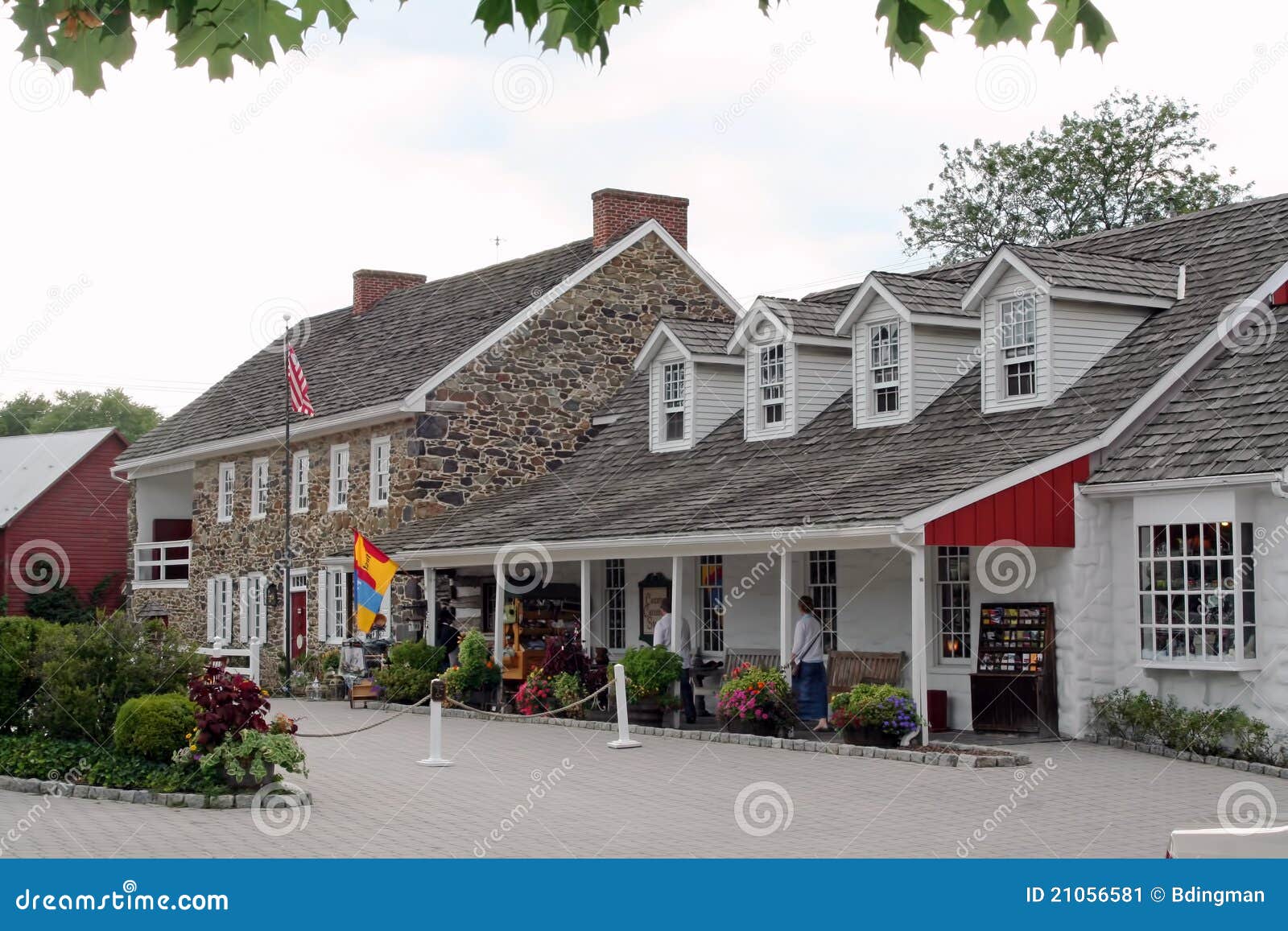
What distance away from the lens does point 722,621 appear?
73.9 ft

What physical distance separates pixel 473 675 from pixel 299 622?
9.00 m

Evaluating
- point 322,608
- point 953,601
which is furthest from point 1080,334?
point 322,608

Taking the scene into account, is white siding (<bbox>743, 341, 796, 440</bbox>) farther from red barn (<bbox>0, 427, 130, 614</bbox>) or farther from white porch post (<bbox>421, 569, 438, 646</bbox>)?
red barn (<bbox>0, 427, 130, 614</bbox>)

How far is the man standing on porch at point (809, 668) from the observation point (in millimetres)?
18250

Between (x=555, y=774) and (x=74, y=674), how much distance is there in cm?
451

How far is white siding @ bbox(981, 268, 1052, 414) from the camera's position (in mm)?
18906

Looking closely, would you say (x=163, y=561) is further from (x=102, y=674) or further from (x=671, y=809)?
(x=671, y=809)

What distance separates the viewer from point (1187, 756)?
1600 cm

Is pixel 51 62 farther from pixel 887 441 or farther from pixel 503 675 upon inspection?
pixel 503 675

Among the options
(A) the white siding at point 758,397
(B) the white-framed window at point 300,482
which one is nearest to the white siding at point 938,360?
(A) the white siding at point 758,397

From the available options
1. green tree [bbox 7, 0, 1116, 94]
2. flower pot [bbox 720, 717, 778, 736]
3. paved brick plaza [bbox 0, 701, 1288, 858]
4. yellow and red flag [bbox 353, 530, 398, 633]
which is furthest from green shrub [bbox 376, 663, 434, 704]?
green tree [bbox 7, 0, 1116, 94]

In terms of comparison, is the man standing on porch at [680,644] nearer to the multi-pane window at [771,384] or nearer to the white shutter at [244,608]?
the multi-pane window at [771,384]

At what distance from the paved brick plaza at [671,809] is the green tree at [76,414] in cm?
6125

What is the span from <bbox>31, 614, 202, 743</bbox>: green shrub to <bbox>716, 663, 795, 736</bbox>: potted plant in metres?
6.20
